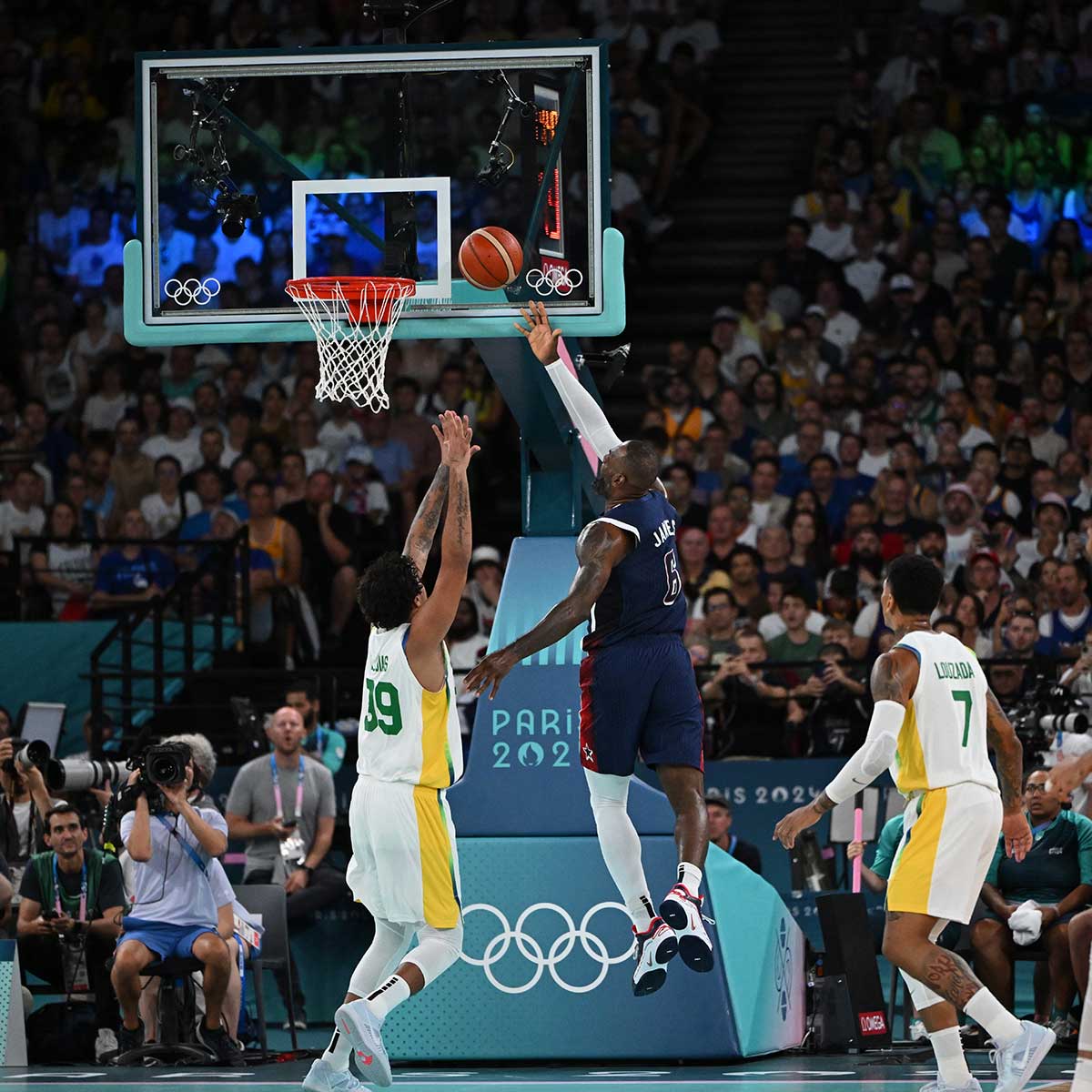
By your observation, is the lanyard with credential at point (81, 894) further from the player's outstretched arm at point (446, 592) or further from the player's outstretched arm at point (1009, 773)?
the player's outstretched arm at point (1009, 773)

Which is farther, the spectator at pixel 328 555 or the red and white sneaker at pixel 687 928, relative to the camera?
the spectator at pixel 328 555

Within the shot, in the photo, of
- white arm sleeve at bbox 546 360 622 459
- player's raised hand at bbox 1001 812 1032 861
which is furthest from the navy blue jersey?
player's raised hand at bbox 1001 812 1032 861

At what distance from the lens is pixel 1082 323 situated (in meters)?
17.9

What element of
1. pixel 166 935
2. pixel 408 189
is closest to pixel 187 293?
pixel 408 189

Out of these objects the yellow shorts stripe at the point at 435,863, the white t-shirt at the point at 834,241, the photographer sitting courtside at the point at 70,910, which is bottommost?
the photographer sitting courtside at the point at 70,910

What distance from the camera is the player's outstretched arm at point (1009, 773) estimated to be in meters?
8.50

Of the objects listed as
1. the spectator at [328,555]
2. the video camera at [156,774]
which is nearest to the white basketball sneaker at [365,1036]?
the video camera at [156,774]

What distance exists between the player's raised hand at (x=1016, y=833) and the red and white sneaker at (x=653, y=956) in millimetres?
Result: 1489

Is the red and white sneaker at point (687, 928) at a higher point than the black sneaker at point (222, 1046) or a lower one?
higher

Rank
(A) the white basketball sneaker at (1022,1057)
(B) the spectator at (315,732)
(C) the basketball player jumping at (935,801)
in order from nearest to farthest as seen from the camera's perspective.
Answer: (A) the white basketball sneaker at (1022,1057), (C) the basketball player jumping at (935,801), (B) the spectator at (315,732)

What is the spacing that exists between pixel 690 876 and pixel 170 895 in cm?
403

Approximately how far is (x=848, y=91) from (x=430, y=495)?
41.2 feet

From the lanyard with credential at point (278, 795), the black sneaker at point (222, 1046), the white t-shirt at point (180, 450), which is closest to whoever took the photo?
the black sneaker at point (222, 1046)

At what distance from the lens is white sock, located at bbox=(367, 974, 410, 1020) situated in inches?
339
